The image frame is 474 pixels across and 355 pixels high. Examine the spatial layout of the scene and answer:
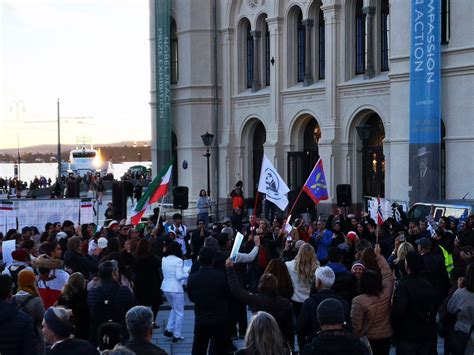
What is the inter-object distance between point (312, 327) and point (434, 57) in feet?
61.5

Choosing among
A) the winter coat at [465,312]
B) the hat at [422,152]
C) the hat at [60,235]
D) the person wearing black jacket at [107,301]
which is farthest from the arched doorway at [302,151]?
the winter coat at [465,312]

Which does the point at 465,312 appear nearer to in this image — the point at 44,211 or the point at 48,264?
the point at 48,264

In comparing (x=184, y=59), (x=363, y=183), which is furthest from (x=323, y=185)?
(x=184, y=59)

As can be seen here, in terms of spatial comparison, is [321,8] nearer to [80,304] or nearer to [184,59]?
[184,59]

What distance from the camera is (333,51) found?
32.1m

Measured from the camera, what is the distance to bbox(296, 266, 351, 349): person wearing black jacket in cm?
900

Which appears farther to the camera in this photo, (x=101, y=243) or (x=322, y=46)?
(x=322, y=46)

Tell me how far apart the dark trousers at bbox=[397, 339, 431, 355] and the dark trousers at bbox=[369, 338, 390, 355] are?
0.52 ft

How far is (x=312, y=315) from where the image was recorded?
9.01 meters

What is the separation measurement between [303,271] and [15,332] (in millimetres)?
4353

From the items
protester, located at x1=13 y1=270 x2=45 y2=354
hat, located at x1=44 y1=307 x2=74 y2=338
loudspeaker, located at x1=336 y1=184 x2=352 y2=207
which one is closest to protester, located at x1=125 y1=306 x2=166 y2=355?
hat, located at x1=44 y1=307 x2=74 y2=338

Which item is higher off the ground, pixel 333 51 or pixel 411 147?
pixel 333 51

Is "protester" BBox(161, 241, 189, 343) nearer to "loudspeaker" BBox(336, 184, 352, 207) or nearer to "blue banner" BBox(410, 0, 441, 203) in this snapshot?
"loudspeaker" BBox(336, 184, 352, 207)

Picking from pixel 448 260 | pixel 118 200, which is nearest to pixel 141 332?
pixel 448 260
